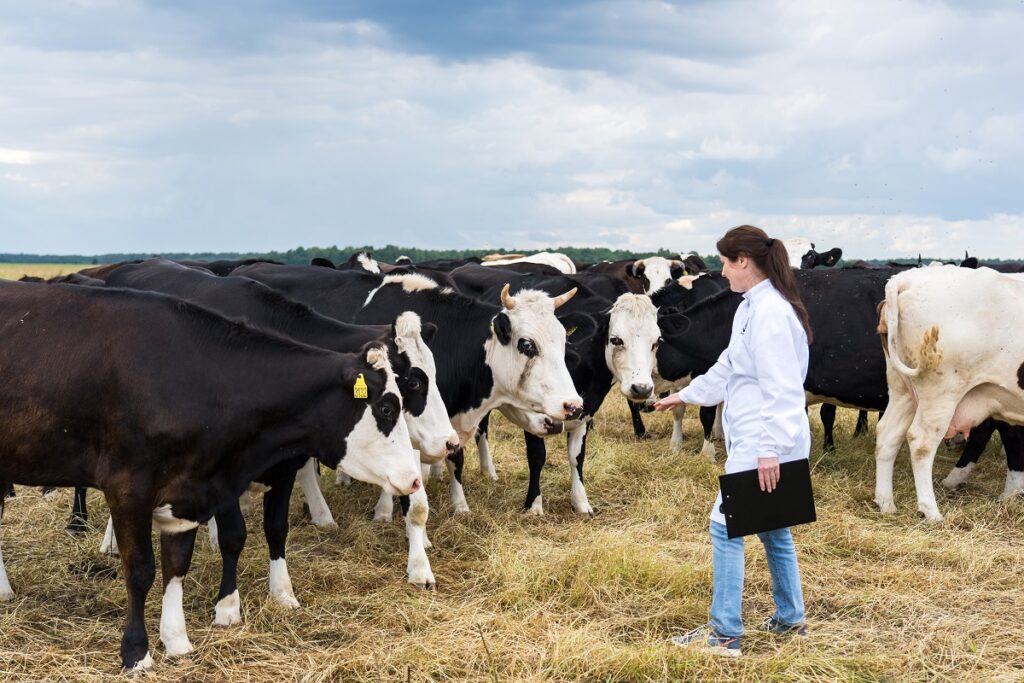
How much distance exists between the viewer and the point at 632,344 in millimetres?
8391

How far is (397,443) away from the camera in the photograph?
514 cm

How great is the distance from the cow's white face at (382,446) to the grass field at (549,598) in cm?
88

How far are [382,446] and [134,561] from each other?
1392mm

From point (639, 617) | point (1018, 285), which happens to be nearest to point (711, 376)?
point (639, 617)

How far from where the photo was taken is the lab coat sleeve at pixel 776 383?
448cm

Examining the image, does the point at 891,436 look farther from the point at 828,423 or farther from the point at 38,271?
the point at 38,271

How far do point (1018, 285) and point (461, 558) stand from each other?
5.30 meters

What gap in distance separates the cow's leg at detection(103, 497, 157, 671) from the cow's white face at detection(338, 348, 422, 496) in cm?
106

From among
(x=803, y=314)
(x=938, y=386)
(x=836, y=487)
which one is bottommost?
(x=836, y=487)

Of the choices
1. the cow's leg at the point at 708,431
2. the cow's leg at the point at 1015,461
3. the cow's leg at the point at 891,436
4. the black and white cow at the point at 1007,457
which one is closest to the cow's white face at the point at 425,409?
the cow's leg at the point at 891,436

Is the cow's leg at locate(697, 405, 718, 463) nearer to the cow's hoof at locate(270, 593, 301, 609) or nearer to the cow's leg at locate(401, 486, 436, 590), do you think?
the cow's leg at locate(401, 486, 436, 590)

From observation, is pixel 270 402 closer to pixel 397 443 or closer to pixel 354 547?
pixel 397 443

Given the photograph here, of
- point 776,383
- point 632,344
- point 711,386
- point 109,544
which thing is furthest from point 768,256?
point 109,544

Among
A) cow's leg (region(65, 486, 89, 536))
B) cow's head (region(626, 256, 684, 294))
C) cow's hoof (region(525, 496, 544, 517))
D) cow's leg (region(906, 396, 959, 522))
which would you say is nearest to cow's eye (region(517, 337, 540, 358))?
cow's hoof (region(525, 496, 544, 517))
